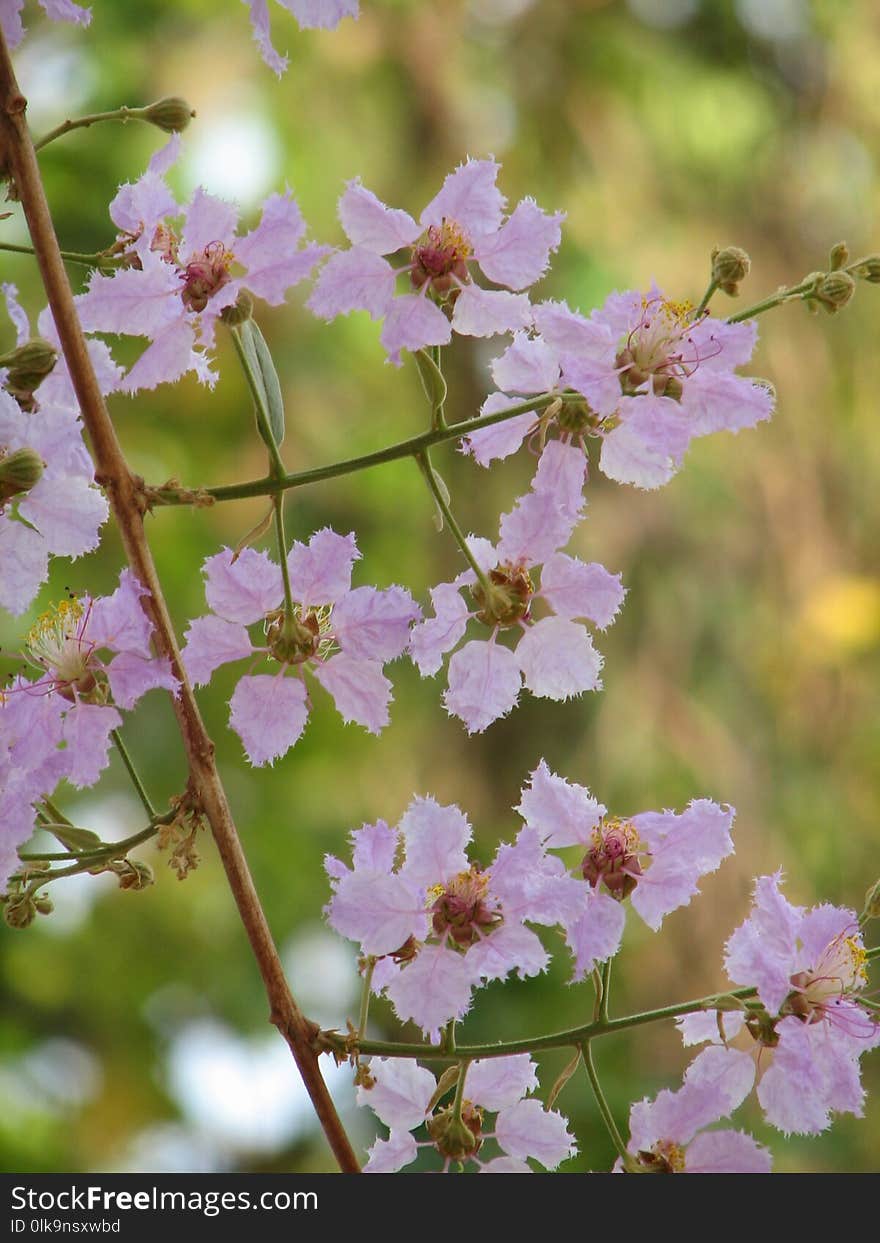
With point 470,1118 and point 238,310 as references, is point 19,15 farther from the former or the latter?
point 470,1118

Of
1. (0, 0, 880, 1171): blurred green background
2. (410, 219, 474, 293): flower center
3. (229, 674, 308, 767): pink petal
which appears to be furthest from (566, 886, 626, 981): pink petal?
(0, 0, 880, 1171): blurred green background

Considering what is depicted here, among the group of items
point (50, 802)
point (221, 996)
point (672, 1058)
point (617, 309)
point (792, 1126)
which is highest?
point (221, 996)

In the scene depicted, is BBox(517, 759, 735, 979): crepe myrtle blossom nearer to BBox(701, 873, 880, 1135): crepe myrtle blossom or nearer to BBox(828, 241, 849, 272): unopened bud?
BBox(701, 873, 880, 1135): crepe myrtle blossom

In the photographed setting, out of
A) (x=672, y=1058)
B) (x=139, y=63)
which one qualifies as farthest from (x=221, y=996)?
(x=139, y=63)

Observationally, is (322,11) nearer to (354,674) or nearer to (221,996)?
(354,674)

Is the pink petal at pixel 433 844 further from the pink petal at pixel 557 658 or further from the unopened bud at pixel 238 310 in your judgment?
the unopened bud at pixel 238 310

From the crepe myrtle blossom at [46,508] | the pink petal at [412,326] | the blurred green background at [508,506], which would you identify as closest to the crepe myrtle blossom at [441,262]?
the pink petal at [412,326]

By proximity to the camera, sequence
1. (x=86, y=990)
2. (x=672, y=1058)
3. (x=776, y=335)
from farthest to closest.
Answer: (x=86, y=990) < (x=776, y=335) < (x=672, y=1058)

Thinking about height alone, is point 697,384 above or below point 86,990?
below
